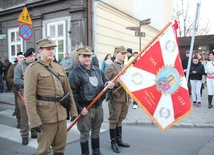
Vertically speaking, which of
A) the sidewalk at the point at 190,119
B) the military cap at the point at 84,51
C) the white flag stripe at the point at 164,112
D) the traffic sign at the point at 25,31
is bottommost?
the sidewalk at the point at 190,119

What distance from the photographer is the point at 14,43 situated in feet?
48.8

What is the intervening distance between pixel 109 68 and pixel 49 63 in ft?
4.84

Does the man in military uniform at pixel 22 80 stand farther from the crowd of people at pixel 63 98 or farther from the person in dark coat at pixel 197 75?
the person in dark coat at pixel 197 75

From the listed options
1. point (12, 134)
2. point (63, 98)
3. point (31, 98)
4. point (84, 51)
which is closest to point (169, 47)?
point (84, 51)

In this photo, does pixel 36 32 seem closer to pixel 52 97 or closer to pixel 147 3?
pixel 147 3

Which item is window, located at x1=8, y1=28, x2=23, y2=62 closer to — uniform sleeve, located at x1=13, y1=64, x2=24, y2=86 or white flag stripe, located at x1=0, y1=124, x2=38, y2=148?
white flag stripe, located at x1=0, y1=124, x2=38, y2=148

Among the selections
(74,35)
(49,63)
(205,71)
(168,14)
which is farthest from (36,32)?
(168,14)

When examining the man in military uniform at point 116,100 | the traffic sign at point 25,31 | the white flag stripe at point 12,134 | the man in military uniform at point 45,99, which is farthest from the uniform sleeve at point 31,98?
the traffic sign at point 25,31

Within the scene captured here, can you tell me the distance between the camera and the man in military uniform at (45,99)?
3.09 metres

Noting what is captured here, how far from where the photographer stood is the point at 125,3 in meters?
13.7

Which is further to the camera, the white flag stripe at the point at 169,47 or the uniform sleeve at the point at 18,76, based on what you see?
the uniform sleeve at the point at 18,76

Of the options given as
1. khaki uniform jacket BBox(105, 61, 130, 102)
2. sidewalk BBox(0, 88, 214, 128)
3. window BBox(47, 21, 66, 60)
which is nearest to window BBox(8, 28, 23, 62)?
window BBox(47, 21, 66, 60)

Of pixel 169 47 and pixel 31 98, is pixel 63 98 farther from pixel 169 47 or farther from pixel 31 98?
pixel 169 47

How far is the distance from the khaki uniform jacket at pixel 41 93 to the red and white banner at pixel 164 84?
130 cm
